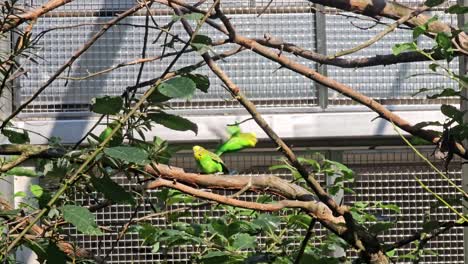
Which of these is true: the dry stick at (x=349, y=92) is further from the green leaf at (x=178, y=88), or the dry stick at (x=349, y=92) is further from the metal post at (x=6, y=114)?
the metal post at (x=6, y=114)

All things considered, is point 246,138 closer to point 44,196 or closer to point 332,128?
point 332,128

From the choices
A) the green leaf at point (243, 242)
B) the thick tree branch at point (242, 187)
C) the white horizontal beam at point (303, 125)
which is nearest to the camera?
the thick tree branch at point (242, 187)

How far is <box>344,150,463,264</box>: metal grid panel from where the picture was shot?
2594 mm

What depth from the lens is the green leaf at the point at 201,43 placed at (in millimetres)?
953

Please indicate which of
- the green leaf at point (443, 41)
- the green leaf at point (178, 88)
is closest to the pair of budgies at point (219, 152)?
the green leaf at point (443, 41)

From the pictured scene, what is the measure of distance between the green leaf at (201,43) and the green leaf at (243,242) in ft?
1.26

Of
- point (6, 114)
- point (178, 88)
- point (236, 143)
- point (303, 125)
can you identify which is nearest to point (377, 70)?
point (303, 125)

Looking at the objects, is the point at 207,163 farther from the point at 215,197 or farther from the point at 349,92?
the point at 215,197

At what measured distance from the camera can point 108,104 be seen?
35.5 inches

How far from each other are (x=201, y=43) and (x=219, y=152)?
991mm

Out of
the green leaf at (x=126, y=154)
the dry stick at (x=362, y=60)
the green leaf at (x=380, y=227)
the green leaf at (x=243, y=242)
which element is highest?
the dry stick at (x=362, y=60)

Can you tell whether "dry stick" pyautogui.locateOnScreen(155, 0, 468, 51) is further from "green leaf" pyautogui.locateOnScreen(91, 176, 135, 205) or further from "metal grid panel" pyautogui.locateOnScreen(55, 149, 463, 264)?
"metal grid panel" pyautogui.locateOnScreen(55, 149, 463, 264)

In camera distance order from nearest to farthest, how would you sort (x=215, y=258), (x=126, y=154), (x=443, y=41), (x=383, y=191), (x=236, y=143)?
(x=126, y=154), (x=443, y=41), (x=215, y=258), (x=236, y=143), (x=383, y=191)

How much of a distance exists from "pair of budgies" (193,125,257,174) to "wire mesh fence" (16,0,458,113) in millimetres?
437
